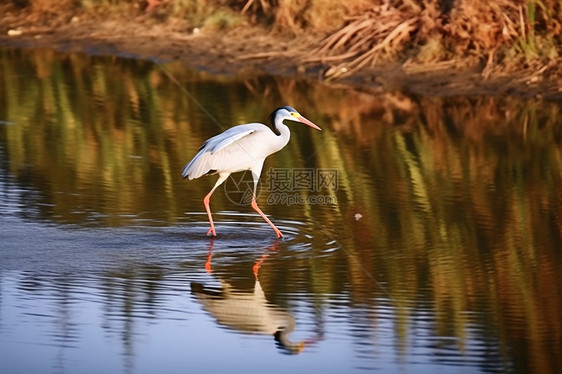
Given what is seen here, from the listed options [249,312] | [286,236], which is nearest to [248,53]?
[286,236]

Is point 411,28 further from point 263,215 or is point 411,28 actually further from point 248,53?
point 263,215

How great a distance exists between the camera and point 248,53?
16875mm

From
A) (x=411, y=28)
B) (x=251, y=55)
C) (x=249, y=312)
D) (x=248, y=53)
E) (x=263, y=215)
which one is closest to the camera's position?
(x=249, y=312)

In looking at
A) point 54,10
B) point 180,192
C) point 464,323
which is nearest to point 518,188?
point 180,192

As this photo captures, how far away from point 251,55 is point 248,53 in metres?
0.26

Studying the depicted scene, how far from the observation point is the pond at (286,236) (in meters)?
6.95

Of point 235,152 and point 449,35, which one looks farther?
point 449,35

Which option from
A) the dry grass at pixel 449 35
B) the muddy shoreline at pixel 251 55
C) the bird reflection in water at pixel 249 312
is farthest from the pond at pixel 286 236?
the dry grass at pixel 449 35

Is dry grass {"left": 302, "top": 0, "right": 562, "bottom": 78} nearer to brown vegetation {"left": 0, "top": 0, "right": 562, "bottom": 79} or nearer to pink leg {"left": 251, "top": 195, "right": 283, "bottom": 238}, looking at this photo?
brown vegetation {"left": 0, "top": 0, "right": 562, "bottom": 79}

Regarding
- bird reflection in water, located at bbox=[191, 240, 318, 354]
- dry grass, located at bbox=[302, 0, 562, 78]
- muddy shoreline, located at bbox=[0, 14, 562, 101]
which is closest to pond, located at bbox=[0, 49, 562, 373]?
bird reflection in water, located at bbox=[191, 240, 318, 354]

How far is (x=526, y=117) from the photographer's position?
14023mm

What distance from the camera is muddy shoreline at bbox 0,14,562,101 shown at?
→ 15227mm

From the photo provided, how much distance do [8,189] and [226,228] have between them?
2034 mm

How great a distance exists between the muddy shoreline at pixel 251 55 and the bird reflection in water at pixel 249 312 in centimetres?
770
